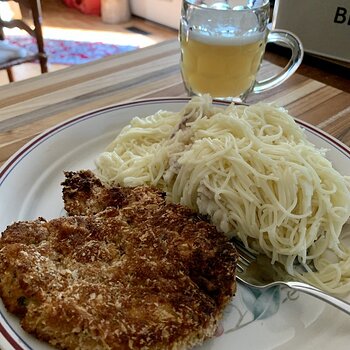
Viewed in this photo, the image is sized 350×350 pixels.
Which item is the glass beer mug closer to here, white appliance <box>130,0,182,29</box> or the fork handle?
the fork handle

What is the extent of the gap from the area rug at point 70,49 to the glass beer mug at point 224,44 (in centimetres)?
326

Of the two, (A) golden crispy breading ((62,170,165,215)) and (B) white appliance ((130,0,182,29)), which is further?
(B) white appliance ((130,0,182,29))

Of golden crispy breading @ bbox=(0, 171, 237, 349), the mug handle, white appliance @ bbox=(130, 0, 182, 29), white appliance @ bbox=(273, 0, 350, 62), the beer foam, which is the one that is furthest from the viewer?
white appliance @ bbox=(130, 0, 182, 29)

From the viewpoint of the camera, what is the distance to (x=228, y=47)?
1.83 meters

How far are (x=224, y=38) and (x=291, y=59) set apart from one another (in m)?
0.43

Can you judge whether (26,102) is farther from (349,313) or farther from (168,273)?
(349,313)

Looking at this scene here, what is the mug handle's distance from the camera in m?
2.03

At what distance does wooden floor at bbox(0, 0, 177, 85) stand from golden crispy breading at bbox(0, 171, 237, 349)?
4.58m

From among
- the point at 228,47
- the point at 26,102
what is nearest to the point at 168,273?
the point at 228,47

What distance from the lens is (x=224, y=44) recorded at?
5.98ft

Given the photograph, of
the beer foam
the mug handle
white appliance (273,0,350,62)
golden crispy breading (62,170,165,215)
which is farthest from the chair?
golden crispy breading (62,170,165,215)

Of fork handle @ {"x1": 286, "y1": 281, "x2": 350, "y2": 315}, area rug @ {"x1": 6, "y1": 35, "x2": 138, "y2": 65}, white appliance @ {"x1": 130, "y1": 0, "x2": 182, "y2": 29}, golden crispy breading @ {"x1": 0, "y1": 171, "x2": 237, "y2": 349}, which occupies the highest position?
golden crispy breading @ {"x1": 0, "y1": 171, "x2": 237, "y2": 349}

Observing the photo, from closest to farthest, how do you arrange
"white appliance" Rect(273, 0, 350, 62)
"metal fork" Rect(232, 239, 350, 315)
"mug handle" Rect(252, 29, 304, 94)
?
1. "metal fork" Rect(232, 239, 350, 315)
2. "mug handle" Rect(252, 29, 304, 94)
3. "white appliance" Rect(273, 0, 350, 62)

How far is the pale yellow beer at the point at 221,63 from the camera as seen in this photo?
1.84 m
